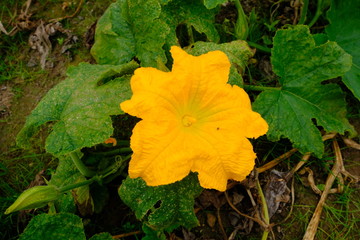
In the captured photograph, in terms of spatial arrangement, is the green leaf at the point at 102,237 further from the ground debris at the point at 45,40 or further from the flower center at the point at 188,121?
the ground debris at the point at 45,40

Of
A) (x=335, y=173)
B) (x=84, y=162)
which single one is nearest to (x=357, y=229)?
(x=335, y=173)

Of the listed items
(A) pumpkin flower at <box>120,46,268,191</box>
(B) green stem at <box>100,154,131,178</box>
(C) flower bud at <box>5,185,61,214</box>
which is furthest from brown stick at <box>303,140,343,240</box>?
(C) flower bud at <box>5,185,61,214</box>

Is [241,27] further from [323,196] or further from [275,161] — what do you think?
[323,196]

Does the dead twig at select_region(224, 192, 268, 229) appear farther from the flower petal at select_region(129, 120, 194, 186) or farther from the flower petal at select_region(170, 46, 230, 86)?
the flower petal at select_region(170, 46, 230, 86)

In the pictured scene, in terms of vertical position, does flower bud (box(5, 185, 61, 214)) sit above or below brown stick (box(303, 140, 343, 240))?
above

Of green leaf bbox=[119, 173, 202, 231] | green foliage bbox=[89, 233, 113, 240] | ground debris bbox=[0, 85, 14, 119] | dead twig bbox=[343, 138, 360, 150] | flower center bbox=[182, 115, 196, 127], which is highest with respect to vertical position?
flower center bbox=[182, 115, 196, 127]

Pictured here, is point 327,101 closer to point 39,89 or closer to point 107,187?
point 107,187

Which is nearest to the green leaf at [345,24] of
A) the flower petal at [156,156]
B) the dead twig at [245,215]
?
the dead twig at [245,215]
